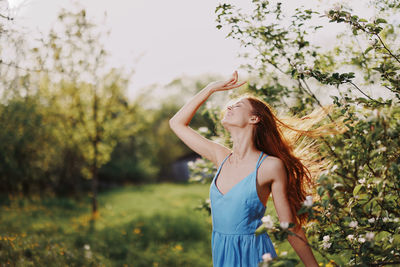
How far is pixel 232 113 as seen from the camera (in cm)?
237

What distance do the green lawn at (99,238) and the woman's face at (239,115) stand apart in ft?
5.19

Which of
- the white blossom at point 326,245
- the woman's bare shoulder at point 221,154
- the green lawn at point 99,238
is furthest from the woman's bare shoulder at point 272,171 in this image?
the green lawn at point 99,238

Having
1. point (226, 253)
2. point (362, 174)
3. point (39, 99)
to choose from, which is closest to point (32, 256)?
point (226, 253)

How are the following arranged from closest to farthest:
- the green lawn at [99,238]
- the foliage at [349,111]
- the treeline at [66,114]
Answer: the foliage at [349,111] < the green lawn at [99,238] < the treeline at [66,114]

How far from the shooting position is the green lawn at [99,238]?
511 cm

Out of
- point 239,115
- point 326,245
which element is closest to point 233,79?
point 239,115

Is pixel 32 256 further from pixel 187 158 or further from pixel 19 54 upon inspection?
pixel 187 158

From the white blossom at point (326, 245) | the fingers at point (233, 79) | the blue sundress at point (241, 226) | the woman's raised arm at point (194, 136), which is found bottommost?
the white blossom at point (326, 245)

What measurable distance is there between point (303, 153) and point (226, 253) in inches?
39.2

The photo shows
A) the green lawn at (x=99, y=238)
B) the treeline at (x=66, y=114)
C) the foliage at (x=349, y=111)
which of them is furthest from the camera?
the treeline at (x=66, y=114)

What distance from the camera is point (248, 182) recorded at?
2.12 meters

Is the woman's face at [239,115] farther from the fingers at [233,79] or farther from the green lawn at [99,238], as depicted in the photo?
the green lawn at [99,238]

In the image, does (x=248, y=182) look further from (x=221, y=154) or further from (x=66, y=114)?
(x=66, y=114)

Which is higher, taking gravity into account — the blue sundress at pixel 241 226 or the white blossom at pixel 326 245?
the blue sundress at pixel 241 226
